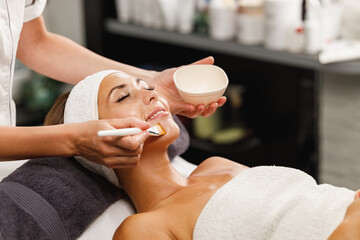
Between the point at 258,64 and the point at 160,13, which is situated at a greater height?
the point at 160,13


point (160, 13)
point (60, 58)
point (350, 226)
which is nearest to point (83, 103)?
point (60, 58)

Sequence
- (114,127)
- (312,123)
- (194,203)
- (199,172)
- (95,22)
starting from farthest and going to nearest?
(95,22), (312,123), (199,172), (194,203), (114,127)

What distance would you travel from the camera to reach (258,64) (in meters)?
3.30

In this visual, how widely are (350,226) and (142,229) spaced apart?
1.64 ft

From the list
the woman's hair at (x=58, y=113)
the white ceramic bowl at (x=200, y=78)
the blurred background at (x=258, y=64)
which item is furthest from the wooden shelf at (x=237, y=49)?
the woman's hair at (x=58, y=113)

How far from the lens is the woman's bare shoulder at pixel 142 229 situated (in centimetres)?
136

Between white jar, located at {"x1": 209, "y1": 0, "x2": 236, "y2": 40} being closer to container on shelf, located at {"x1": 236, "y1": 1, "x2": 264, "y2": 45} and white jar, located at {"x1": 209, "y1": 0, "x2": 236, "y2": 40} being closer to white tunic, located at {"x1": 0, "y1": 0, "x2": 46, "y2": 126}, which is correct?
container on shelf, located at {"x1": 236, "y1": 1, "x2": 264, "y2": 45}

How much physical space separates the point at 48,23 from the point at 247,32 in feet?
5.98

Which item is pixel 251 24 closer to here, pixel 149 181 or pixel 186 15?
pixel 186 15

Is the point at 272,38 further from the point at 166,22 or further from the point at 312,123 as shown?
the point at 166,22

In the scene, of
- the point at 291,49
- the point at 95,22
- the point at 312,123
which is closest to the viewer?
the point at 291,49

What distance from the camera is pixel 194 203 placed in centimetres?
145

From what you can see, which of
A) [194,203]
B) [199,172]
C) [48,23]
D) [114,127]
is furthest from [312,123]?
[48,23]

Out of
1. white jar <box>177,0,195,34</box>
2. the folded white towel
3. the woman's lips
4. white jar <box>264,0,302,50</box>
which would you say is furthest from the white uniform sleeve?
white jar <box>177,0,195,34</box>
